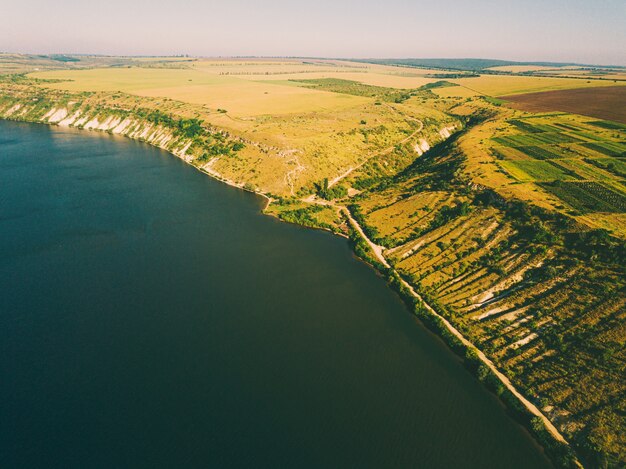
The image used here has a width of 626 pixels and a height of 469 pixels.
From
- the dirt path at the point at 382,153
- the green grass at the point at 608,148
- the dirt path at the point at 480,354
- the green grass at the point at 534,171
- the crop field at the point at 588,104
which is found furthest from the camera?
the crop field at the point at 588,104

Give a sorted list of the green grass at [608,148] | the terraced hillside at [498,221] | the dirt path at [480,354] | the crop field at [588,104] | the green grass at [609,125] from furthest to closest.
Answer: the crop field at [588,104], the green grass at [609,125], the green grass at [608,148], the terraced hillside at [498,221], the dirt path at [480,354]

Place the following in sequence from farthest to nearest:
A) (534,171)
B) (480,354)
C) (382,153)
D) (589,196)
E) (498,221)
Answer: (382,153)
(534,171)
(589,196)
(498,221)
(480,354)

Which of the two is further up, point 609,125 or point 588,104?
point 588,104

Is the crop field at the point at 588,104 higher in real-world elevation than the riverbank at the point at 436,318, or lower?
higher

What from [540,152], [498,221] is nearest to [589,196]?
[498,221]

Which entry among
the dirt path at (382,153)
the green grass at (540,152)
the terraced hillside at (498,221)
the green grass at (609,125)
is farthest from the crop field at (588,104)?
the green grass at (540,152)

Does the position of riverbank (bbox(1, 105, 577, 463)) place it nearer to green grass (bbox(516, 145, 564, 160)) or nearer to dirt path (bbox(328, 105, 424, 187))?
dirt path (bbox(328, 105, 424, 187))

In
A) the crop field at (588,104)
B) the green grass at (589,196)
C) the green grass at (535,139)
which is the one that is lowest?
the green grass at (589,196)

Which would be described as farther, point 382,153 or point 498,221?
point 382,153

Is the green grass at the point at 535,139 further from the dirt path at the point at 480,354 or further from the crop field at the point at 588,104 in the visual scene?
the dirt path at the point at 480,354

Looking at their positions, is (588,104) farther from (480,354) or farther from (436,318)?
(480,354)

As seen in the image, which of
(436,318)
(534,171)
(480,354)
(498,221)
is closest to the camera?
(480,354)
